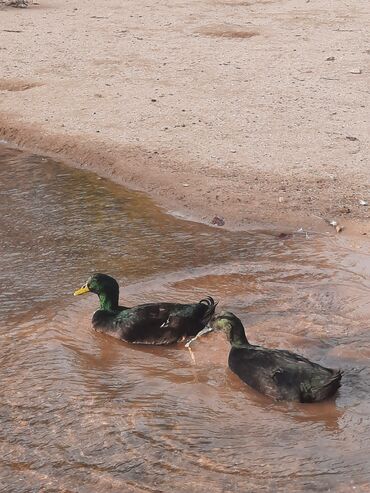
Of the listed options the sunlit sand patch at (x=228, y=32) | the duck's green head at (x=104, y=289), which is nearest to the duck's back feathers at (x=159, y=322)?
the duck's green head at (x=104, y=289)

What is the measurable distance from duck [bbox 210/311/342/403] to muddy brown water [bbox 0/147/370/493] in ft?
0.27

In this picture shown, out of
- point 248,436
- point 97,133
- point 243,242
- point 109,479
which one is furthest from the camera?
point 97,133

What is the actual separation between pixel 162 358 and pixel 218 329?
48 cm

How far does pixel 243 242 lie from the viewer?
936 cm

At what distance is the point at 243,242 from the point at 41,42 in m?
7.86

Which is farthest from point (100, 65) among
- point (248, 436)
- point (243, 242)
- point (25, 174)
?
point (248, 436)

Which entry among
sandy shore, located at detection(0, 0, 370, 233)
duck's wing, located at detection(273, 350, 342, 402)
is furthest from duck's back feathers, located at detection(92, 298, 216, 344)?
sandy shore, located at detection(0, 0, 370, 233)

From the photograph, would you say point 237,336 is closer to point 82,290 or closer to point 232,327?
point 232,327

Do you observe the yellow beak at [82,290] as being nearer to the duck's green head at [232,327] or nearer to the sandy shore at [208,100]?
the duck's green head at [232,327]

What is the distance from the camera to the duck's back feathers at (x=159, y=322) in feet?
24.4

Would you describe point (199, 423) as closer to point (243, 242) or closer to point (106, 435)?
point (106, 435)

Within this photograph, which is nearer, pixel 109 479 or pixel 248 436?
pixel 109 479

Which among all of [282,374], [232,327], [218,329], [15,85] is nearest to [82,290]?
[218,329]

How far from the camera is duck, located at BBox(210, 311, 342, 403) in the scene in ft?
21.1
